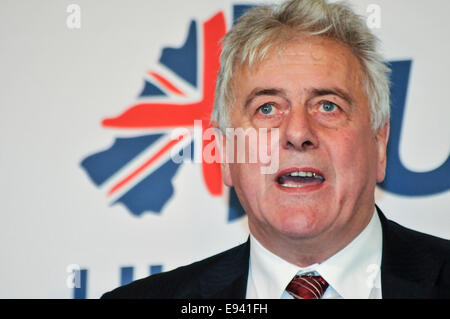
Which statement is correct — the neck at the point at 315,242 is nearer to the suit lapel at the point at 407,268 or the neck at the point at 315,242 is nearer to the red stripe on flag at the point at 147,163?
the suit lapel at the point at 407,268

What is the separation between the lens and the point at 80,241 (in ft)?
5.52

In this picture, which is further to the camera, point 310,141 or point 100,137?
point 100,137

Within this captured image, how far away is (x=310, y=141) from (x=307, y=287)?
0.33 metres

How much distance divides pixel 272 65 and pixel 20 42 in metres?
0.79

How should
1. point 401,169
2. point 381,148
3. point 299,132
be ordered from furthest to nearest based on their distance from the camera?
point 401,169
point 381,148
point 299,132

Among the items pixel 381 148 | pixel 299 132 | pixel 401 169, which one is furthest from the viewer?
pixel 401 169

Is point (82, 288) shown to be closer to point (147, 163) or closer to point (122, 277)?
point (122, 277)

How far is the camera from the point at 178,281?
1.57 metres

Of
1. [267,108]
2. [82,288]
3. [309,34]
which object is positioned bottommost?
[82,288]

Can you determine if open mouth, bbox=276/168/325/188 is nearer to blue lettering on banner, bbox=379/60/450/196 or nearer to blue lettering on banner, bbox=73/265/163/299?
blue lettering on banner, bbox=379/60/450/196

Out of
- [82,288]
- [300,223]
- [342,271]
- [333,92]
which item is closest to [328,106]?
[333,92]

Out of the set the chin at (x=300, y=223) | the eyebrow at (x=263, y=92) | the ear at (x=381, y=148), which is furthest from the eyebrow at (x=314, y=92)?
the chin at (x=300, y=223)
